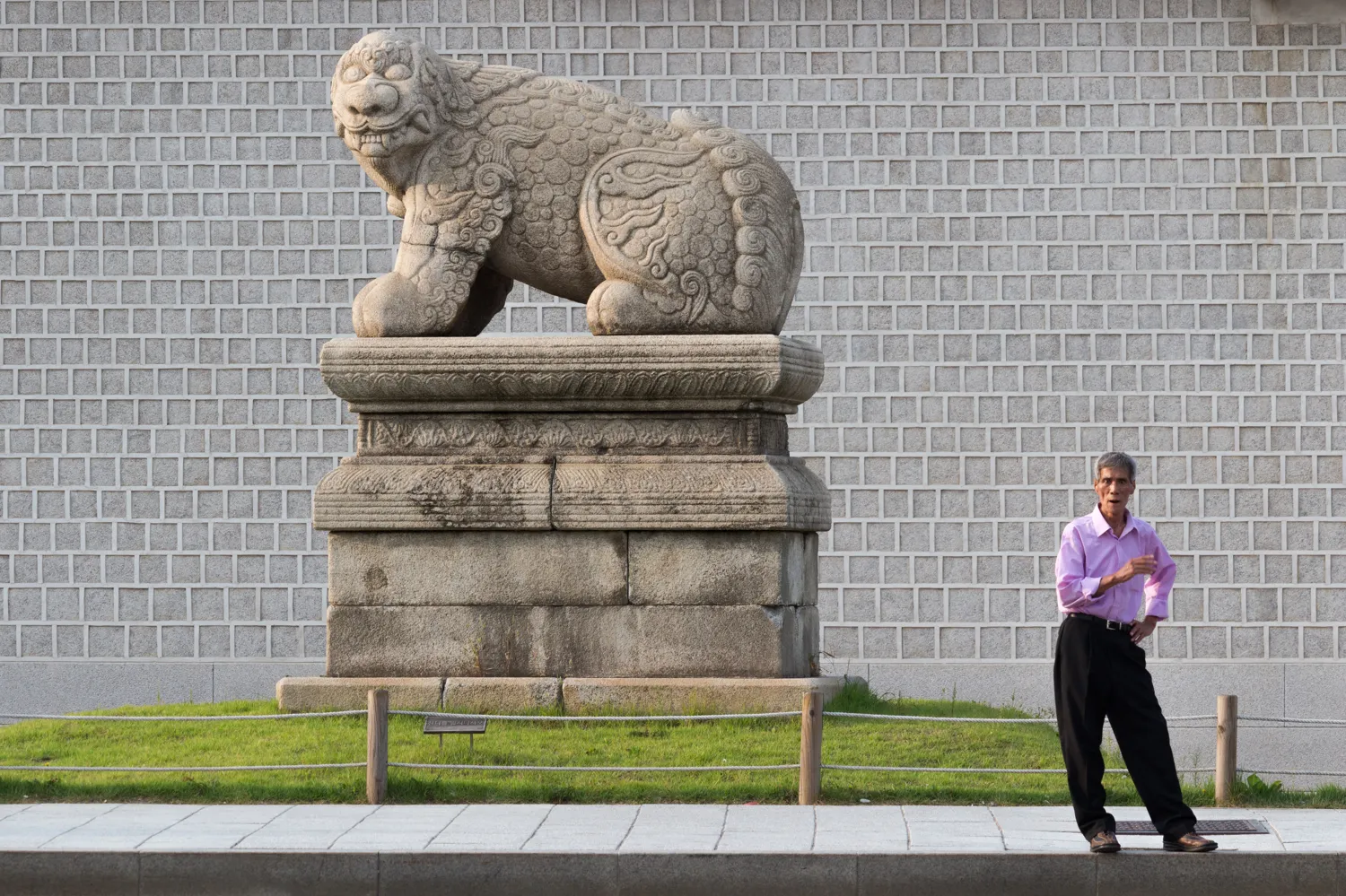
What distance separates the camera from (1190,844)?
23.9ft

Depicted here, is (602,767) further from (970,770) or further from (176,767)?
(176,767)

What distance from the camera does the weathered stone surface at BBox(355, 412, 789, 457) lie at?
33.8ft

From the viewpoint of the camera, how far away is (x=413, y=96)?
33.8ft

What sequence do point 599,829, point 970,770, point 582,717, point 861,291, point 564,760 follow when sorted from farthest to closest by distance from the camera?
point 861,291
point 582,717
point 564,760
point 970,770
point 599,829

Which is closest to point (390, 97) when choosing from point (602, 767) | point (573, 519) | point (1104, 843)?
point (573, 519)

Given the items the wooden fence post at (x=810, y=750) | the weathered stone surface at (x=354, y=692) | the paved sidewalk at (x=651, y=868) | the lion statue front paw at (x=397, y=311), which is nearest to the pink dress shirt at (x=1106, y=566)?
the paved sidewalk at (x=651, y=868)

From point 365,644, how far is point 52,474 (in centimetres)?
608

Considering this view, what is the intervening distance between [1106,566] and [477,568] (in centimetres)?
376

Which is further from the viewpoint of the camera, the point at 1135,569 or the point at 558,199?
the point at 558,199

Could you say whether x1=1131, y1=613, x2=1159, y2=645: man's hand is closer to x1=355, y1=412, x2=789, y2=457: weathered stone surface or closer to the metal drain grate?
the metal drain grate

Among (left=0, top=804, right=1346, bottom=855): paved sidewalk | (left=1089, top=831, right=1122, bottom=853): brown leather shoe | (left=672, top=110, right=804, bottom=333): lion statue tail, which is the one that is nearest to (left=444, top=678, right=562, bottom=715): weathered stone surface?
(left=0, top=804, right=1346, bottom=855): paved sidewalk

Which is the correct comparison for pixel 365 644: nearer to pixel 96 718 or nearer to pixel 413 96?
pixel 96 718

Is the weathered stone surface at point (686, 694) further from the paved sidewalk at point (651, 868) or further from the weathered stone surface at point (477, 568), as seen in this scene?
the paved sidewalk at point (651, 868)

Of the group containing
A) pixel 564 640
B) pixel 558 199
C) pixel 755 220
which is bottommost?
pixel 564 640
